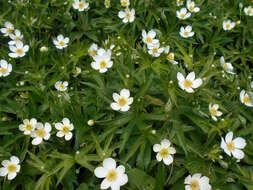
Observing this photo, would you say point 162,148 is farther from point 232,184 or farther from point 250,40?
point 250,40

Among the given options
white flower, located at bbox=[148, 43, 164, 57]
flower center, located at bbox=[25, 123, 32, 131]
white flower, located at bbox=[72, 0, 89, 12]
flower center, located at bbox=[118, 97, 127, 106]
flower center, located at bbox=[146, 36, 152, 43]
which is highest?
white flower, located at bbox=[72, 0, 89, 12]

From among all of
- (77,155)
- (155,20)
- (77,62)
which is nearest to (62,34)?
(77,62)

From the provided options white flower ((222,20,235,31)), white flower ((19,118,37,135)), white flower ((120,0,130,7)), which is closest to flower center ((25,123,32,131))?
white flower ((19,118,37,135))

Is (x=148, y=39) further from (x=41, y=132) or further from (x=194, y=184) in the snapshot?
(x=194, y=184)

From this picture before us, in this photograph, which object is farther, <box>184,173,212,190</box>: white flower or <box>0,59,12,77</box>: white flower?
<box>0,59,12,77</box>: white flower

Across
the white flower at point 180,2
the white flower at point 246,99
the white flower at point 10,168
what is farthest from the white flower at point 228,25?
the white flower at point 10,168

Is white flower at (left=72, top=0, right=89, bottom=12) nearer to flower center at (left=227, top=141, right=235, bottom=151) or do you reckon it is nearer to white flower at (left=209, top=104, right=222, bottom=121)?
white flower at (left=209, top=104, right=222, bottom=121)
